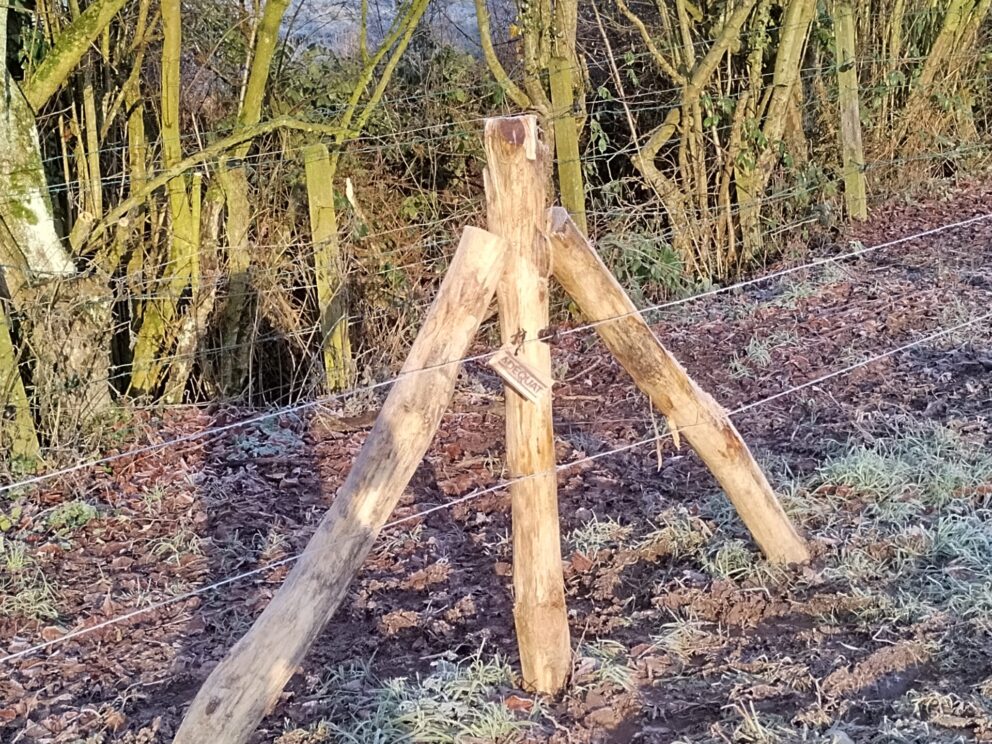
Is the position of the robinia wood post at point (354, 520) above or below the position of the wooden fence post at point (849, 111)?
below

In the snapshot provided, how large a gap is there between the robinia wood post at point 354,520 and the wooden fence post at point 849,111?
19.4ft

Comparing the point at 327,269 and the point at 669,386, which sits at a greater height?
the point at 327,269

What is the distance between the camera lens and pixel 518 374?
2.71 metres

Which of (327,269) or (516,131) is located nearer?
(516,131)

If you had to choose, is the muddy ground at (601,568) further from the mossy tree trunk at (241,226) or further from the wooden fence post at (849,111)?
the wooden fence post at (849,111)

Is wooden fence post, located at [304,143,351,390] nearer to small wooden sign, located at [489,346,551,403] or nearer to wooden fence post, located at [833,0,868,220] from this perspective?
small wooden sign, located at [489,346,551,403]

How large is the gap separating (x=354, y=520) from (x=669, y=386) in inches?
45.9

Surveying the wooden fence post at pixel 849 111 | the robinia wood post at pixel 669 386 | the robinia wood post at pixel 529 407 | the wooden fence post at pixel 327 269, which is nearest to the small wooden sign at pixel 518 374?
the robinia wood post at pixel 529 407

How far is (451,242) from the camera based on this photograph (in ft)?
22.1

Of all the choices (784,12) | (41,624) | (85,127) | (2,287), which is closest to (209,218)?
(85,127)

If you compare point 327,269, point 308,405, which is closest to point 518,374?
point 308,405

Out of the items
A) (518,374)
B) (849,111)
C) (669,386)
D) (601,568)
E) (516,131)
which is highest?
(849,111)

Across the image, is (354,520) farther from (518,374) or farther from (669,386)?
(669,386)

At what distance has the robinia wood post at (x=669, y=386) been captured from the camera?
2.88 m
